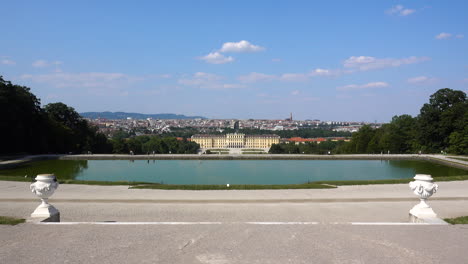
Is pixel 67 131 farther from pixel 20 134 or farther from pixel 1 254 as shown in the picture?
pixel 1 254

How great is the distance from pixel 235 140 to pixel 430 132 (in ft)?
232

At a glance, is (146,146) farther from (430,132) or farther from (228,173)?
(430,132)

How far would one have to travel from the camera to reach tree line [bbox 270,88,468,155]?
32.9m

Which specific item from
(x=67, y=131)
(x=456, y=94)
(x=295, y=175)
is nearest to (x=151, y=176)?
(x=295, y=175)

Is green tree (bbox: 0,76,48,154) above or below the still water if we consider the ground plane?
above

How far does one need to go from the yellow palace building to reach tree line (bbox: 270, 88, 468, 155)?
5813 centimetres

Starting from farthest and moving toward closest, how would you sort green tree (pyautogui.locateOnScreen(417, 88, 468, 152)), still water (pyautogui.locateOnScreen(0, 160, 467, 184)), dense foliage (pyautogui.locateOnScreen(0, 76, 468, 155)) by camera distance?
1. green tree (pyautogui.locateOnScreen(417, 88, 468, 152))
2. dense foliage (pyautogui.locateOnScreen(0, 76, 468, 155))
3. still water (pyautogui.locateOnScreen(0, 160, 467, 184))

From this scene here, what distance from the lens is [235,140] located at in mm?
103938

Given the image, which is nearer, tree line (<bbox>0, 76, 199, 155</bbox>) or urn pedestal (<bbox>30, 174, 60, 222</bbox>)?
urn pedestal (<bbox>30, 174, 60, 222</bbox>)

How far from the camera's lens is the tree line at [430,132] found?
108 ft

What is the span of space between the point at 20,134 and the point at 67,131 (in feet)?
24.3

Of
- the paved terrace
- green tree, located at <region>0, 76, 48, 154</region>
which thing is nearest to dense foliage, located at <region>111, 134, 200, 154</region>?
green tree, located at <region>0, 76, 48, 154</region>

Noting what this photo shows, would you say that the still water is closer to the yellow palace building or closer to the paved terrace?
the paved terrace

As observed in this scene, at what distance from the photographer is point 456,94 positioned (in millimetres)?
37375
